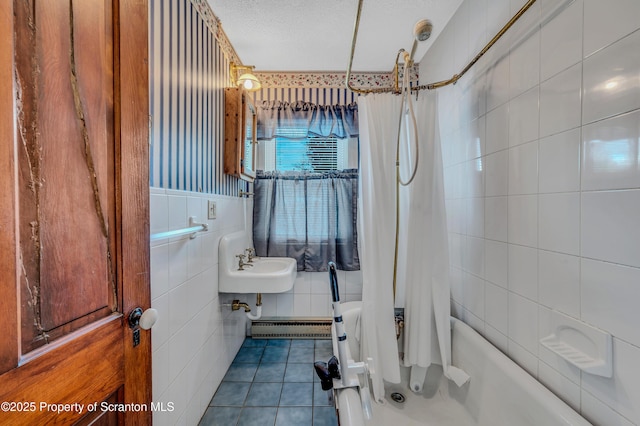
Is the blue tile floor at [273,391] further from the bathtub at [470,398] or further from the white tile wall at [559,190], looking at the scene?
the white tile wall at [559,190]

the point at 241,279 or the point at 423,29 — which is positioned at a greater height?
the point at 423,29

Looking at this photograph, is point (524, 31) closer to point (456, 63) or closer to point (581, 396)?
point (456, 63)

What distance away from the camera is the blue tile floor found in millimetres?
1407

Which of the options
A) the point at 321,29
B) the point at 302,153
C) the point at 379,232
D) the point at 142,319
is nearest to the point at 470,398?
the point at 379,232

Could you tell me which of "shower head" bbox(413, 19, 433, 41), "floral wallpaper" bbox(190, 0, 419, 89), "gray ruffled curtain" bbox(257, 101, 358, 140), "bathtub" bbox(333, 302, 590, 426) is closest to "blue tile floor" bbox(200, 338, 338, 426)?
"bathtub" bbox(333, 302, 590, 426)

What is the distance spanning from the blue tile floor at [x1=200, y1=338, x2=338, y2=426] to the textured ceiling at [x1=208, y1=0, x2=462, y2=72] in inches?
94.2

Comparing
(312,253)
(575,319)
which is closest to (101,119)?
(575,319)

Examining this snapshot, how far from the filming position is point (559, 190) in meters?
0.88

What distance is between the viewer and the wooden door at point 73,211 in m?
0.43

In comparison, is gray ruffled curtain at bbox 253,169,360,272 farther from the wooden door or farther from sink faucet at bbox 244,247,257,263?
the wooden door

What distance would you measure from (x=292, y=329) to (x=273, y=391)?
0.66 m

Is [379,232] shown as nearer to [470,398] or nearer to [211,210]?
[470,398]

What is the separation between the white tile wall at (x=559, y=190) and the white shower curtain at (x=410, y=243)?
207mm

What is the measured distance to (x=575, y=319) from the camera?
823mm
